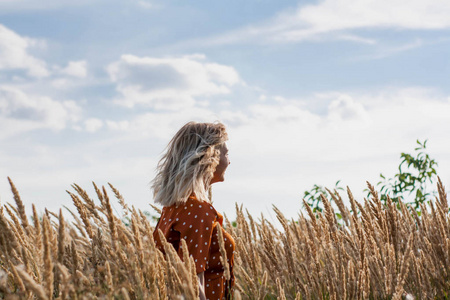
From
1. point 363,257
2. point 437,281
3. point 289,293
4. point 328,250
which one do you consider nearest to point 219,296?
point 289,293

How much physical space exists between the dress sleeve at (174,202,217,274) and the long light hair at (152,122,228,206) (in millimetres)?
63

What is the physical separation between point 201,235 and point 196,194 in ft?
0.69

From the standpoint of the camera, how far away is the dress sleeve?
7.80 feet

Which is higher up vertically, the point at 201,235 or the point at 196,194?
the point at 196,194

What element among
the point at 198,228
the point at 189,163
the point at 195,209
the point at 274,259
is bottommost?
the point at 274,259


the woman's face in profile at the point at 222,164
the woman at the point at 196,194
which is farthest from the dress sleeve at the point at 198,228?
the woman's face in profile at the point at 222,164

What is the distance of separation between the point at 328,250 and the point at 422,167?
388cm

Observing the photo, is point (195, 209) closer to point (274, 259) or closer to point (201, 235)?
point (201, 235)

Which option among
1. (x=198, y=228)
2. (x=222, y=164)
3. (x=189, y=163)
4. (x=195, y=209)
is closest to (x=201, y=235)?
(x=198, y=228)

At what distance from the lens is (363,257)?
2.05 metres

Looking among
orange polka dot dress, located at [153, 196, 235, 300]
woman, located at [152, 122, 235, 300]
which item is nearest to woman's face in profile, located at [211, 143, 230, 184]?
woman, located at [152, 122, 235, 300]

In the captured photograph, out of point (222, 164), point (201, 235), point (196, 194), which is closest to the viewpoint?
point (201, 235)

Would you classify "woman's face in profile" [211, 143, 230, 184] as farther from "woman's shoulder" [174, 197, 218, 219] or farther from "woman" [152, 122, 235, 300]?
"woman's shoulder" [174, 197, 218, 219]

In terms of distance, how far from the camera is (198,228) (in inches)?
95.5
